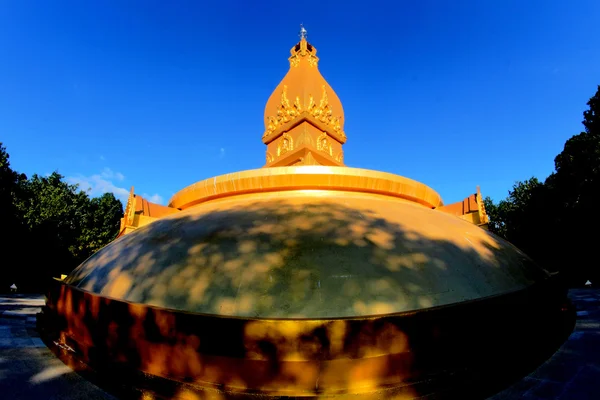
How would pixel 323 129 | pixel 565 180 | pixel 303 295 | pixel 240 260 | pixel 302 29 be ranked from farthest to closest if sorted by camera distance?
pixel 565 180 → pixel 302 29 → pixel 323 129 → pixel 240 260 → pixel 303 295

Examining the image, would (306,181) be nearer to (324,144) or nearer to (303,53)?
(324,144)

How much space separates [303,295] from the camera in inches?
109

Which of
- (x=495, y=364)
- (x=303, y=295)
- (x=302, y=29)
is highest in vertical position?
(x=302, y=29)

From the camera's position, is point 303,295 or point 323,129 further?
point 323,129

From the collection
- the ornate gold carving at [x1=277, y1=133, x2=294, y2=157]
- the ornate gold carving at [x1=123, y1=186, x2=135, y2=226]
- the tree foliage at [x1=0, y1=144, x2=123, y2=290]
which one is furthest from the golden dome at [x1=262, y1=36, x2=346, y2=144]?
the tree foliage at [x1=0, y1=144, x2=123, y2=290]

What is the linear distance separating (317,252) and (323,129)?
860cm

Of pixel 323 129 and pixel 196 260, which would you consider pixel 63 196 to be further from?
pixel 196 260

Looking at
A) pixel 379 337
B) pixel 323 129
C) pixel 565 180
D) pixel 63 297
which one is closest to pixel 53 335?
pixel 63 297

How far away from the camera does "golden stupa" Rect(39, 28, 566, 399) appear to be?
8.16 ft

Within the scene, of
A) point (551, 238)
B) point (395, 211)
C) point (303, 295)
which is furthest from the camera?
point (551, 238)

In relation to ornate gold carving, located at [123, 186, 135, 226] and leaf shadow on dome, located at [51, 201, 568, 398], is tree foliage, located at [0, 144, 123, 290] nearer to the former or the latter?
ornate gold carving, located at [123, 186, 135, 226]

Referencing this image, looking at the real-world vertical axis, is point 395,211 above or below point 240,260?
above

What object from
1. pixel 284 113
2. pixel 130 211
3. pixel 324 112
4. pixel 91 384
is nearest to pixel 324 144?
pixel 324 112

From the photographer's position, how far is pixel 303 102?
1115 cm
